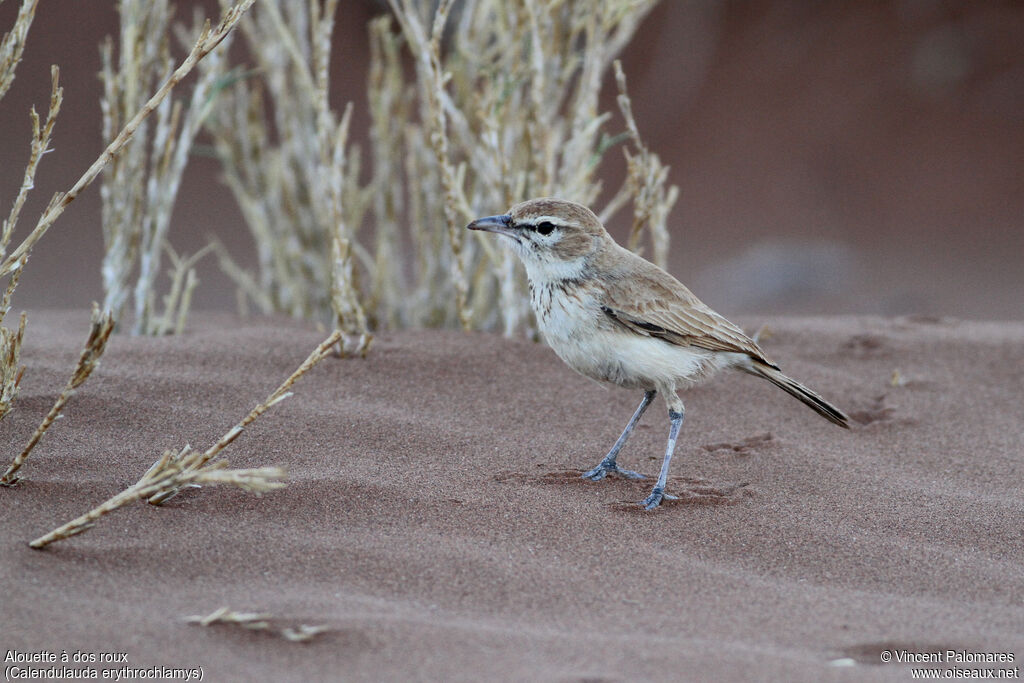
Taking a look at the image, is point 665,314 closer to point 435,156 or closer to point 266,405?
point 435,156

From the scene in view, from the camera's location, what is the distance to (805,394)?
4.42m

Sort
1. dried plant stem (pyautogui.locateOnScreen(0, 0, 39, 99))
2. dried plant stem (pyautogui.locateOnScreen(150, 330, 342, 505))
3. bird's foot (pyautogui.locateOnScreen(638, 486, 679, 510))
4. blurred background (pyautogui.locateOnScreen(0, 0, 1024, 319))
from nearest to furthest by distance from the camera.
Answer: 1. dried plant stem (pyautogui.locateOnScreen(150, 330, 342, 505))
2. dried plant stem (pyautogui.locateOnScreen(0, 0, 39, 99))
3. bird's foot (pyautogui.locateOnScreen(638, 486, 679, 510))
4. blurred background (pyautogui.locateOnScreen(0, 0, 1024, 319))

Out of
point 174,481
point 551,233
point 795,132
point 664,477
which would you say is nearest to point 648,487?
point 664,477

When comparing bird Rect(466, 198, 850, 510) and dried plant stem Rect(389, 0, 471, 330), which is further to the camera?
dried plant stem Rect(389, 0, 471, 330)

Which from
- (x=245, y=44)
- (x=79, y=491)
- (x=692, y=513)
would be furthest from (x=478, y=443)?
(x=245, y=44)

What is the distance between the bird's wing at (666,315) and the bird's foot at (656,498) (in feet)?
2.21

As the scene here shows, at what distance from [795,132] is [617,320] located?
10.3m

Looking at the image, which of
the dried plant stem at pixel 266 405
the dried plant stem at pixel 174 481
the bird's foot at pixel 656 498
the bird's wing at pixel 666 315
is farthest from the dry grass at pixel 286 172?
the dried plant stem at pixel 174 481

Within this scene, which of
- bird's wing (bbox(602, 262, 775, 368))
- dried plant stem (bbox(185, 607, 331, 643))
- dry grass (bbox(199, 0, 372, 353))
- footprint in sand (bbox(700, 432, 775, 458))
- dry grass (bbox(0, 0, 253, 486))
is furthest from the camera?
dry grass (bbox(199, 0, 372, 353))

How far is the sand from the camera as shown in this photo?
2.59 m

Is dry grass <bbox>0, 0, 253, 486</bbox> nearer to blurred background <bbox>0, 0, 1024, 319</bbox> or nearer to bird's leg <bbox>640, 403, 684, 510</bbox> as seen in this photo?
bird's leg <bbox>640, 403, 684, 510</bbox>

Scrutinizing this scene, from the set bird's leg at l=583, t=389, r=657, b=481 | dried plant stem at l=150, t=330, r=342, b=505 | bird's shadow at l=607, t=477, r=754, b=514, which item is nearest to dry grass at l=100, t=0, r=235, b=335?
bird's leg at l=583, t=389, r=657, b=481

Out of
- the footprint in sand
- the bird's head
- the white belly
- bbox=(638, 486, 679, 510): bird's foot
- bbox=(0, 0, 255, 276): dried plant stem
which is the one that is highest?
bbox=(0, 0, 255, 276): dried plant stem

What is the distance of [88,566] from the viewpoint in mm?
2859
